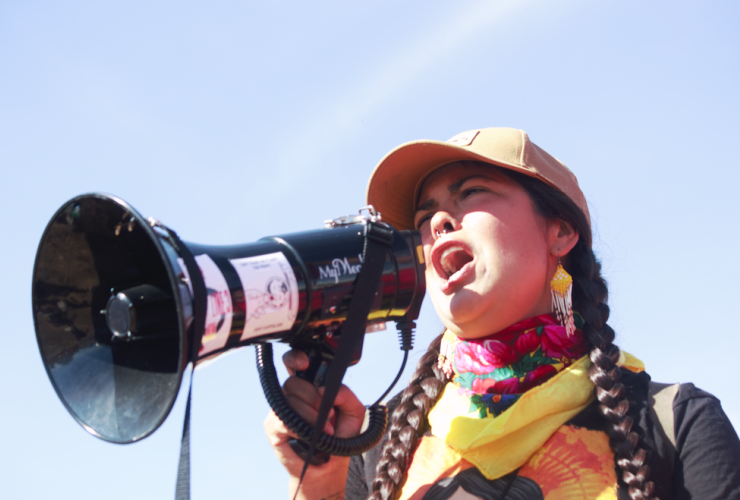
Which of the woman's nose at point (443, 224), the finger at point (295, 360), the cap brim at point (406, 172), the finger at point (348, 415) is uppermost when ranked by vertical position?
the cap brim at point (406, 172)

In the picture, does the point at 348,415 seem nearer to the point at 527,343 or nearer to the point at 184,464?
the point at 184,464

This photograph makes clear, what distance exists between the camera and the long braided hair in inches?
81.0

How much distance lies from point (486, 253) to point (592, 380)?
0.58 metres

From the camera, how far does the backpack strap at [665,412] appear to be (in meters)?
2.07

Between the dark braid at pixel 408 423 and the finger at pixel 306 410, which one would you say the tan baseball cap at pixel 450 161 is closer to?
the dark braid at pixel 408 423

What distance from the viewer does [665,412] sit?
2146 mm

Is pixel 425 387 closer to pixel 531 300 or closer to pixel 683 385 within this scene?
pixel 531 300

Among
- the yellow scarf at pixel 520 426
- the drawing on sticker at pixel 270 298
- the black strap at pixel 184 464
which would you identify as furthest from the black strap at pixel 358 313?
the yellow scarf at pixel 520 426

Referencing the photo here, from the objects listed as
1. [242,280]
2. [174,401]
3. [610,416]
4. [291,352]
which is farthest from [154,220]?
[610,416]

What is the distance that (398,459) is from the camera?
237cm

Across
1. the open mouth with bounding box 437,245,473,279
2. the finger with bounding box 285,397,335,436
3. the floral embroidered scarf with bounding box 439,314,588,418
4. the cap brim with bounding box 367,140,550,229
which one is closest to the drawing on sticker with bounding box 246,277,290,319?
the finger with bounding box 285,397,335,436

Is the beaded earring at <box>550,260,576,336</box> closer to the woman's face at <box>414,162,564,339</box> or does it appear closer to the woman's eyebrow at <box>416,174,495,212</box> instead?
the woman's face at <box>414,162,564,339</box>

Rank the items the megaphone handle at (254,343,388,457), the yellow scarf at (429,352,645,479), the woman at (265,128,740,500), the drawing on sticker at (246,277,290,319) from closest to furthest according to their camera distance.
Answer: the drawing on sticker at (246,277,290,319)
the megaphone handle at (254,343,388,457)
the woman at (265,128,740,500)
the yellow scarf at (429,352,645,479)

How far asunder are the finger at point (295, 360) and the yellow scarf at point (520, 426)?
702 millimetres
